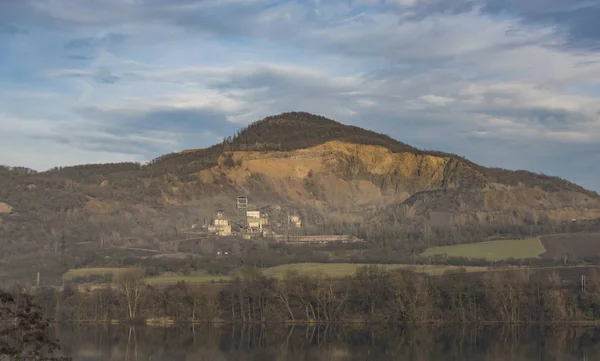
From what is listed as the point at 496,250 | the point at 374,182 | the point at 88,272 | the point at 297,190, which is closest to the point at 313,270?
the point at 88,272

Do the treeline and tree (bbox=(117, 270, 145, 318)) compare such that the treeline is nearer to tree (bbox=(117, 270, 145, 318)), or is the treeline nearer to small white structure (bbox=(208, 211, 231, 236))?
tree (bbox=(117, 270, 145, 318))

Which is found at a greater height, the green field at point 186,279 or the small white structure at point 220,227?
the small white structure at point 220,227

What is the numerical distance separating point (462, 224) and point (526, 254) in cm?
1969

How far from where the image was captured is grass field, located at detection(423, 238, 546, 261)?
77438mm

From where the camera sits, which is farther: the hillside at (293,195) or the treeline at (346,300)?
the hillside at (293,195)

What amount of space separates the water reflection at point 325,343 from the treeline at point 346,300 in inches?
117

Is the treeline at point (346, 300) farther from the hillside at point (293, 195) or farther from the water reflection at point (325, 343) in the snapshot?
the hillside at point (293, 195)

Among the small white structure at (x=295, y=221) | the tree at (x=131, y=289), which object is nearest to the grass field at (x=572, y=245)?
the small white structure at (x=295, y=221)

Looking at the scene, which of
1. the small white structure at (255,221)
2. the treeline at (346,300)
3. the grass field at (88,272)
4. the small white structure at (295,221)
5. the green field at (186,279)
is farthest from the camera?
the small white structure at (295,221)

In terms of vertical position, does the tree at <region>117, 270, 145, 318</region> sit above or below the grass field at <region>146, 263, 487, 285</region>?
below

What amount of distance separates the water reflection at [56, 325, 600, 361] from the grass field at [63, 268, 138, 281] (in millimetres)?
11887

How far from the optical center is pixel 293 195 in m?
125

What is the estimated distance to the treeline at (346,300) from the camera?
60281mm

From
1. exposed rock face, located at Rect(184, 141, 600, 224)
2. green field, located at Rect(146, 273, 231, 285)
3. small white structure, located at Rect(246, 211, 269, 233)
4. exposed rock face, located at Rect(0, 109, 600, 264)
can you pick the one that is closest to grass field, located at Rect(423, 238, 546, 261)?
exposed rock face, located at Rect(0, 109, 600, 264)
